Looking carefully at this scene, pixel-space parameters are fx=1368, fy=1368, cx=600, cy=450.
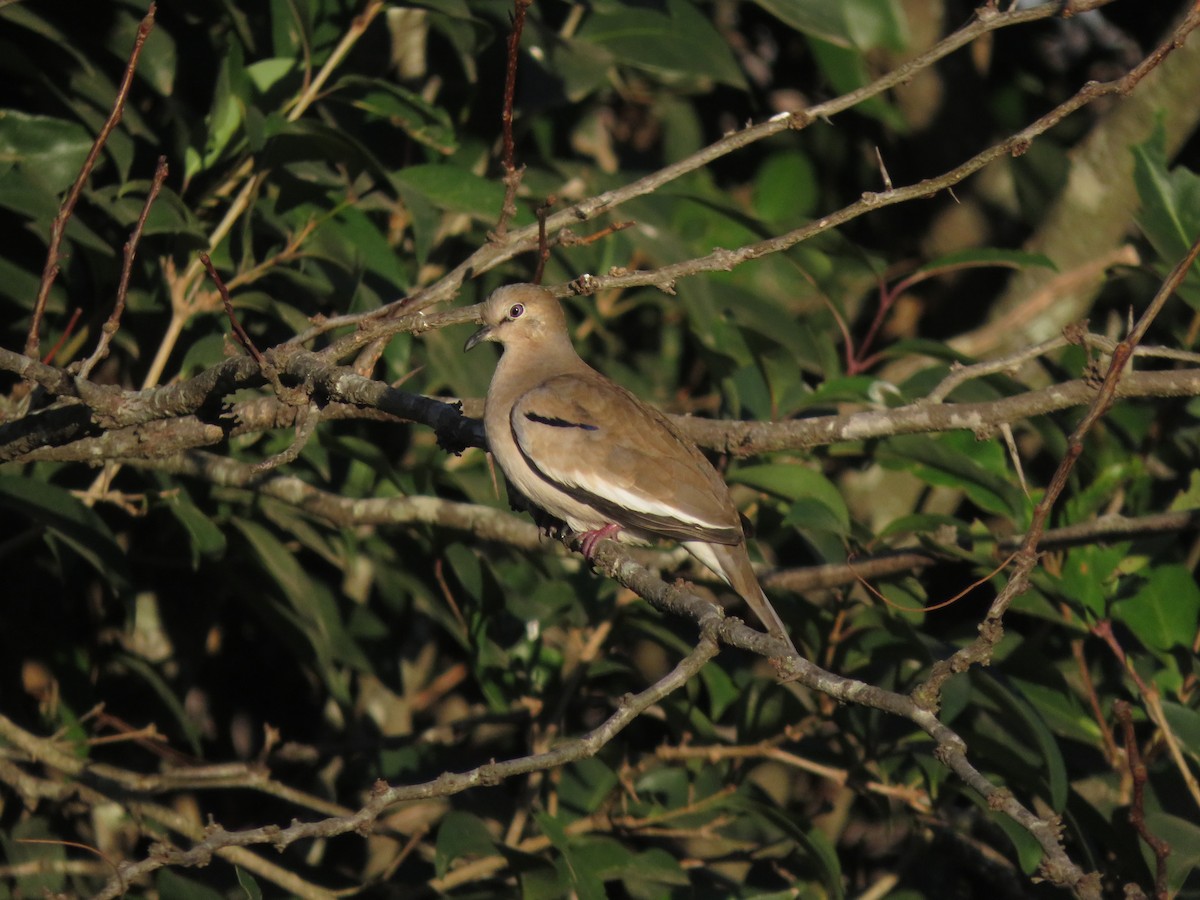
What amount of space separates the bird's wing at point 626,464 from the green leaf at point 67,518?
1.24 metres

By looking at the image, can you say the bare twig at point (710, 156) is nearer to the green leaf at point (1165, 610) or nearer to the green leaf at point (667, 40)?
the green leaf at point (667, 40)

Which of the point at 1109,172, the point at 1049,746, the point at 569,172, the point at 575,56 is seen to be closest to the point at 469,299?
the point at 569,172

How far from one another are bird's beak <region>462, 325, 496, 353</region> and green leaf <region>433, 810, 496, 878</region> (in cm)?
162

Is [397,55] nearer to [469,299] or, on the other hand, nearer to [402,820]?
[469,299]

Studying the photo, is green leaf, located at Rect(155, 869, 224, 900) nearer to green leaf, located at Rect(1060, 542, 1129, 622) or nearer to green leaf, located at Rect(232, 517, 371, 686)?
green leaf, located at Rect(232, 517, 371, 686)

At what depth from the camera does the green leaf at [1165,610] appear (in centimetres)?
443

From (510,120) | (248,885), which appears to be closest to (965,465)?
(510,120)

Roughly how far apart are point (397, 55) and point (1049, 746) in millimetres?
3371

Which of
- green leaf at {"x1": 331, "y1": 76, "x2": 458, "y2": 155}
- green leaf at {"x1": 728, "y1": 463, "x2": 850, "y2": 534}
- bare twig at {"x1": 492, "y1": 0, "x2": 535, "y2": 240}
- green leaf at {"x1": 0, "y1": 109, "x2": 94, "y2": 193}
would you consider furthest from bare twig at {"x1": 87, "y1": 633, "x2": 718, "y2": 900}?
green leaf at {"x1": 331, "y1": 76, "x2": 458, "y2": 155}

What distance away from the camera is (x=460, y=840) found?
4.23 metres

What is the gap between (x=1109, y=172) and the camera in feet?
19.7

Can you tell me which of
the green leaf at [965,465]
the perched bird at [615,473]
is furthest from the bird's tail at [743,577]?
the green leaf at [965,465]

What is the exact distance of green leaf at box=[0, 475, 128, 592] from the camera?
384 cm

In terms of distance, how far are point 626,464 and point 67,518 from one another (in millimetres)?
1629
